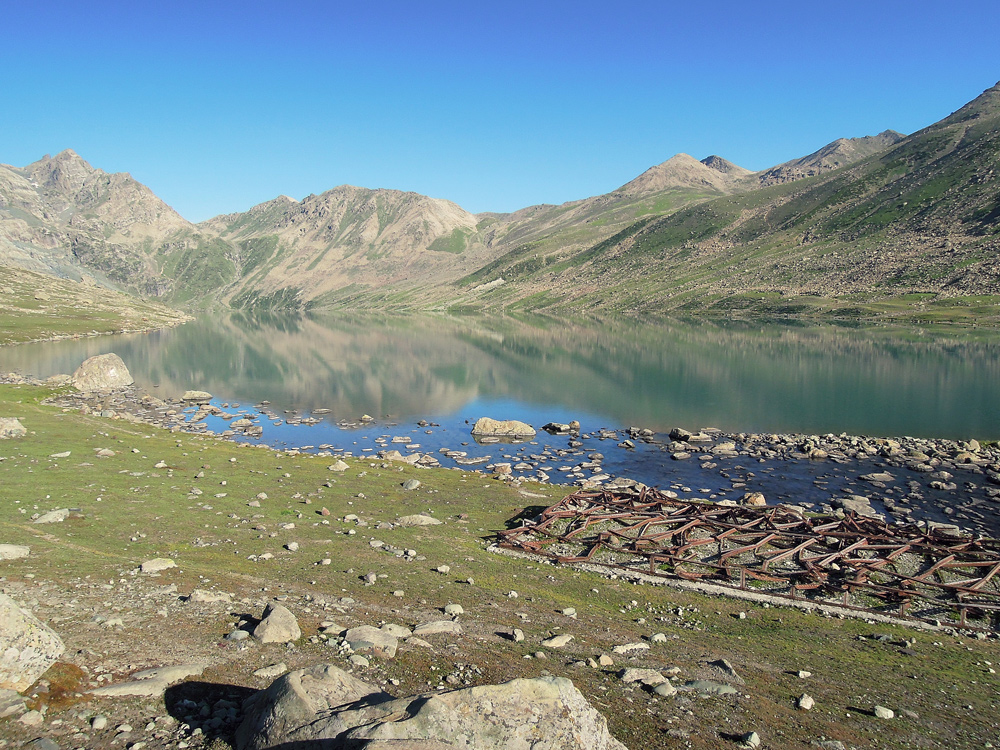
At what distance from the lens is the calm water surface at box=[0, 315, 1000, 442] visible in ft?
215

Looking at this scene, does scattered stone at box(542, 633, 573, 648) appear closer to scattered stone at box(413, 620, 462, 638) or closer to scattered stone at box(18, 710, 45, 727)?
scattered stone at box(413, 620, 462, 638)

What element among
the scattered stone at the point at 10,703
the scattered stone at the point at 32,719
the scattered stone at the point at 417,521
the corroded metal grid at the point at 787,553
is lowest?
the corroded metal grid at the point at 787,553

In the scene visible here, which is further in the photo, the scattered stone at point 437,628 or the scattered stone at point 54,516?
the scattered stone at point 54,516

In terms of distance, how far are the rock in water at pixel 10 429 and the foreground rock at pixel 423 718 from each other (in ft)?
115

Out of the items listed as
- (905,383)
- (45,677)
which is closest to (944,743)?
(45,677)

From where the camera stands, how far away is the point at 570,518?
24.5 m

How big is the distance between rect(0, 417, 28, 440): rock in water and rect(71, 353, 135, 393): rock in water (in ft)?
148

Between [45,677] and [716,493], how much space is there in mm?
37132

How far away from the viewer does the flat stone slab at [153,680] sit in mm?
9117

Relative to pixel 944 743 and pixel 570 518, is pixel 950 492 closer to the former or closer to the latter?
pixel 570 518

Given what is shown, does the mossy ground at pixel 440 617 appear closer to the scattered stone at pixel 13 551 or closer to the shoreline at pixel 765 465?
the scattered stone at pixel 13 551

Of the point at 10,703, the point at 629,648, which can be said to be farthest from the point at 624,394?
the point at 10,703

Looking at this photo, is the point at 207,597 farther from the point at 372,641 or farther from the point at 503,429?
the point at 503,429

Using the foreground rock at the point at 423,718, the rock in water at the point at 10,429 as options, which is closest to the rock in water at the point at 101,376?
the rock in water at the point at 10,429
